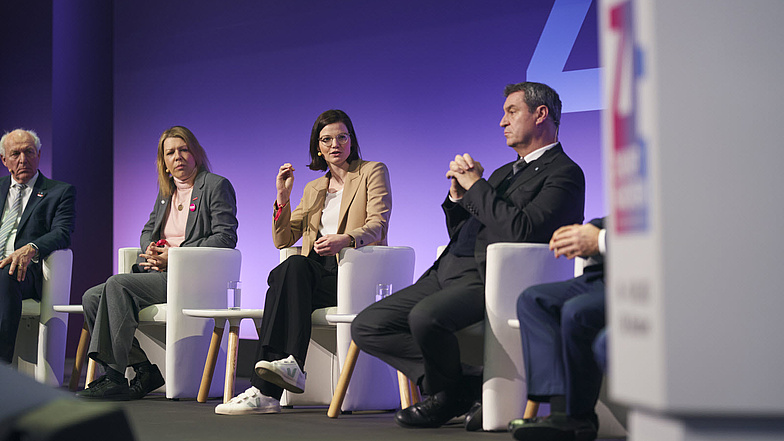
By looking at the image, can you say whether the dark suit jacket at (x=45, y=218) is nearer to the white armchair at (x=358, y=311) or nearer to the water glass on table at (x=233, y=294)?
the water glass on table at (x=233, y=294)

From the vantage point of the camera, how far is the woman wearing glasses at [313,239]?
3.36m

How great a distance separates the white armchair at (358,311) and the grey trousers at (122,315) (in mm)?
834

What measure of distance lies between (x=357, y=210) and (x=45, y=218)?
7.20 ft

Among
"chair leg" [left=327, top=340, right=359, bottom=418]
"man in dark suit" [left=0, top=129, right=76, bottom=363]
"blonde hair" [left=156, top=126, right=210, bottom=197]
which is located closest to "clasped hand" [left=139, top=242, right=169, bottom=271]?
"blonde hair" [left=156, top=126, right=210, bottom=197]

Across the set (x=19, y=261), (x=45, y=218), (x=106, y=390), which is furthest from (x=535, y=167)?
(x=45, y=218)


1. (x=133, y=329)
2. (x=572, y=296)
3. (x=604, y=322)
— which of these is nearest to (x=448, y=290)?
(x=572, y=296)

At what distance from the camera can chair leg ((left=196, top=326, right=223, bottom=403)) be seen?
3.97 m

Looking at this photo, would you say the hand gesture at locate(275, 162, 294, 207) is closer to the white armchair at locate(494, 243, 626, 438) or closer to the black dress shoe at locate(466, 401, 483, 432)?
A: the white armchair at locate(494, 243, 626, 438)

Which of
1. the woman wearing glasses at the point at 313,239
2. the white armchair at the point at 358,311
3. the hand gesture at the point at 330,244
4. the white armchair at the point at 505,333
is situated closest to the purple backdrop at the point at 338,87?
the woman wearing glasses at the point at 313,239

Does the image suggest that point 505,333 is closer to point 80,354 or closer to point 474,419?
point 474,419

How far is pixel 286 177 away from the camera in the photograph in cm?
381

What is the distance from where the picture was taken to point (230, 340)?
3.81 metres

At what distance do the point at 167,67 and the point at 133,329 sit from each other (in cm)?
295

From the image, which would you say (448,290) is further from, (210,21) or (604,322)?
(210,21)
